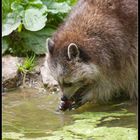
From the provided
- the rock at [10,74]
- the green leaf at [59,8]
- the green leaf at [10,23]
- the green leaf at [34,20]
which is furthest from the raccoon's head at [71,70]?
the green leaf at [59,8]

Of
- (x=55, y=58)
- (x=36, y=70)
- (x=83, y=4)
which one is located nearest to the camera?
(x=55, y=58)

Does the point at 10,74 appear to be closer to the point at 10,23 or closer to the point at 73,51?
the point at 10,23

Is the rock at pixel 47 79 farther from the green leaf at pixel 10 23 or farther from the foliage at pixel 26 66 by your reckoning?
the green leaf at pixel 10 23

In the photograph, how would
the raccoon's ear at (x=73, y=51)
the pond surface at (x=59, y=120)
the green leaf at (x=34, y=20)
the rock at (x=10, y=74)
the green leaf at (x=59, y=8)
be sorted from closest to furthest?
1. the pond surface at (x=59, y=120)
2. the raccoon's ear at (x=73, y=51)
3. the rock at (x=10, y=74)
4. the green leaf at (x=34, y=20)
5. the green leaf at (x=59, y=8)

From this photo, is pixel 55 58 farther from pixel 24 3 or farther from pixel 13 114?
pixel 24 3

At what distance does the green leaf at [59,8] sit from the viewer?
8.00 meters

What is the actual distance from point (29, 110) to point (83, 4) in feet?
4.32

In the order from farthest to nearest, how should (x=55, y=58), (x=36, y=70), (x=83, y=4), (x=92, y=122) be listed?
(x=36, y=70)
(x=83, y=4)
(x=55, y=58)
(x=92, y=122)

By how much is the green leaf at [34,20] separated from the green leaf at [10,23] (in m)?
0.12

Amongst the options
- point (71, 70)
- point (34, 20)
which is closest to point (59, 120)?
point (71, 70)

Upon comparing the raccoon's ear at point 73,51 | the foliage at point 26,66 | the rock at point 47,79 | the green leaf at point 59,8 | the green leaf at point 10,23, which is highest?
the green leaf at point 59,8

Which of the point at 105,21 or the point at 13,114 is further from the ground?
the point at 105,21

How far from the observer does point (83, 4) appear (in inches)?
257

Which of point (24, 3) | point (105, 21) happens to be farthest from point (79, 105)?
point (24, 3)
